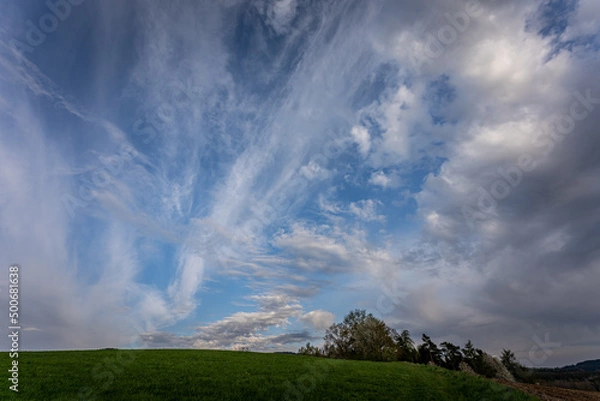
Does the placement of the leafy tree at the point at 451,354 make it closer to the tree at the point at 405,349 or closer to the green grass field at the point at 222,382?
the tree at the point at 405,349

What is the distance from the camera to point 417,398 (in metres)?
21.5

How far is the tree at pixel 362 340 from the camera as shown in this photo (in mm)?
62281

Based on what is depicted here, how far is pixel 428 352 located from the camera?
73.2 metres

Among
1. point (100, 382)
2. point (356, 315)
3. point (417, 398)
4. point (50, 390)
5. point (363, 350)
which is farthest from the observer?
point (356, 315)

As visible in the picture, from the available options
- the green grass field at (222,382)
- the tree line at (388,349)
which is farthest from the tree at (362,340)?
the green grass field at (222,382)

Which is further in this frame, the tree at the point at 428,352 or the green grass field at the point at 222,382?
the tree at the point at 428,352

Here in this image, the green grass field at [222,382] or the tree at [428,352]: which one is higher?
the tree at [428,352]

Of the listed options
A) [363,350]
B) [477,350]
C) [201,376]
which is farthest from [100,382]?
[477,350]

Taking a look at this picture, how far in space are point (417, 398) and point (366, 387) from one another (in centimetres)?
327

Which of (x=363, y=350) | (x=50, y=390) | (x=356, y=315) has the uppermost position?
(x=356, y=315)

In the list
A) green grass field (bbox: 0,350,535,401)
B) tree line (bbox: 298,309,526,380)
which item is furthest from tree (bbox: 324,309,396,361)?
green grass field (bbox: 0,350,535,401)

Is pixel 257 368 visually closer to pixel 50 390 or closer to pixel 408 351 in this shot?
pixel 50 390

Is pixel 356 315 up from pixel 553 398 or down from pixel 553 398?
up

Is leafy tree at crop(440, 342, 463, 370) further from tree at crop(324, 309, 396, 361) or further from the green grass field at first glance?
the green grass field
